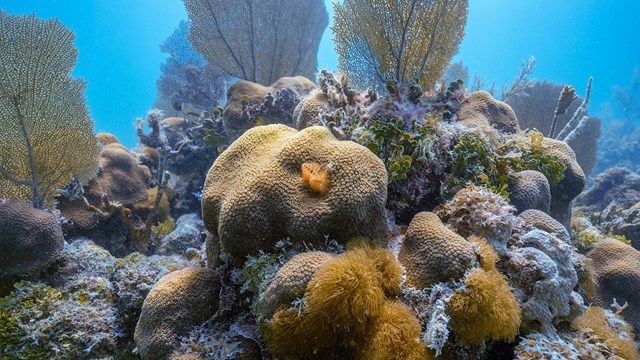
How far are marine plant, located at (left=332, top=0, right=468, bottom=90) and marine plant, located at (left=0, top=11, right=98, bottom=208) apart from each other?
4090mm

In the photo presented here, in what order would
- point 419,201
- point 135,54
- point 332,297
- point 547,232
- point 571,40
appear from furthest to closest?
1. point 135,54
2. point 571,40
3. point 419,201
4. point 547,232
5. point 332,297

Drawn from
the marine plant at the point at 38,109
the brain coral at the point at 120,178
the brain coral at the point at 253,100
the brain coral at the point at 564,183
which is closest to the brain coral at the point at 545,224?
the brain coral at the point at 564,183

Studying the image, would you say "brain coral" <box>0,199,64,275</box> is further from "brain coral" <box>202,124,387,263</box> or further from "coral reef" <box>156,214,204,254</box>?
"brain coral" <box>202,124,387,263</box>

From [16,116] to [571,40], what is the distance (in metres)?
151

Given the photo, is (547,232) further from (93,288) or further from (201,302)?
(93,288)

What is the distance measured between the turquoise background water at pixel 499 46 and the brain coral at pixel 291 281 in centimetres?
9203

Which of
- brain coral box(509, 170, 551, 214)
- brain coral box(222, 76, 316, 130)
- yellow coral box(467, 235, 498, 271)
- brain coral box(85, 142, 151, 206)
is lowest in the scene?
yellow coral box(467, 235, 498, 271)

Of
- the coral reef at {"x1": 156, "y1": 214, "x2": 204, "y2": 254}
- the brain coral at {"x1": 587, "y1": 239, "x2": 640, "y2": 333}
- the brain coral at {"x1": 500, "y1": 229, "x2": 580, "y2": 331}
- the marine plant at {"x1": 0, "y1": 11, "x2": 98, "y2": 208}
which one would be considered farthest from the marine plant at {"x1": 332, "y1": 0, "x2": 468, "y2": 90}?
the marine plant at {"x1": 0, "y1": 11, "x2": 98, "y2": 208}

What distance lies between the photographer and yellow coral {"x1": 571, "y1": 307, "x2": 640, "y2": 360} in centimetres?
281

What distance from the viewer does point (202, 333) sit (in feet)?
9.41

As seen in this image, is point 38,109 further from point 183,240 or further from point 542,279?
point 542,279

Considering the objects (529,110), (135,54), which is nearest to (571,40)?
(529,110)

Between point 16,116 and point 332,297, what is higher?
point 16,116

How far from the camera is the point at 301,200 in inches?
112
